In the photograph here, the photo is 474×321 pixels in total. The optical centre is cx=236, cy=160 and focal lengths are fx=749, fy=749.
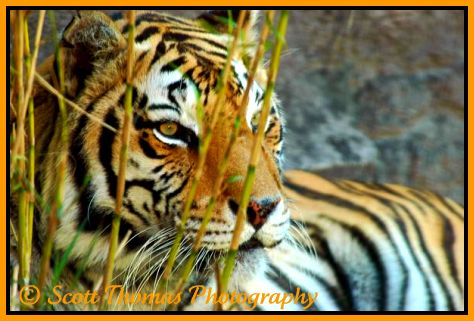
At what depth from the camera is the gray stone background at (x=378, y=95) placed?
3.62 meters

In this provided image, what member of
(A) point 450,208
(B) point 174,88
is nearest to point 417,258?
(A) point 450,208

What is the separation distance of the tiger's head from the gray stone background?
1.65m

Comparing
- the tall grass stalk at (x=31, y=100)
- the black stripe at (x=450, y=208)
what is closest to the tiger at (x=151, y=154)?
the tall grass stalk at (x=31, y=100)

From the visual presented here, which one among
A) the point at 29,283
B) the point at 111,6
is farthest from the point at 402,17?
the point at 29,283

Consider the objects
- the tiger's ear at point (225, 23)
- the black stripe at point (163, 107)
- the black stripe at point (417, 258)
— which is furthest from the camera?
the black stripe at point (417, 258)

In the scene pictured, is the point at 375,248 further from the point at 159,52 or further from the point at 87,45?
the point at 87,45

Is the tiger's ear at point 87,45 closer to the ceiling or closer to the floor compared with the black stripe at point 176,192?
closer to the ceiling

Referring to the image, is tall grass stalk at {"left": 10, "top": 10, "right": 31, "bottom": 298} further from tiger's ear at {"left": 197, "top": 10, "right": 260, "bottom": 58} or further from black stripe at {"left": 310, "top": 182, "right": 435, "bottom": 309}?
black stripe at {"left": 310, "top": 182, "right": 435, "bottom": 309}

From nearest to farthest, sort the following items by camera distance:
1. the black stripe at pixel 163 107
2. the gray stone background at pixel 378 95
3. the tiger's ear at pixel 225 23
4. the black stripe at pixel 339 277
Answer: the black stripe at pixel 163 107
the tiger's ear at pixel 225 23
the black stripe at pixel 339 277
the gray stone background at pixel 378 95

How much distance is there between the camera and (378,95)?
3732mm

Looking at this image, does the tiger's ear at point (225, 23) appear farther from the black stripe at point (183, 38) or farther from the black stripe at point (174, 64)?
the black stripe at point (174, 64)

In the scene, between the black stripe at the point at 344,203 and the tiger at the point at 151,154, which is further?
the black stripe at the point at 344,203

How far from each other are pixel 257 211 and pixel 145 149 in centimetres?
34

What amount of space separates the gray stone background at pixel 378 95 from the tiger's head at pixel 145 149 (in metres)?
1.65
